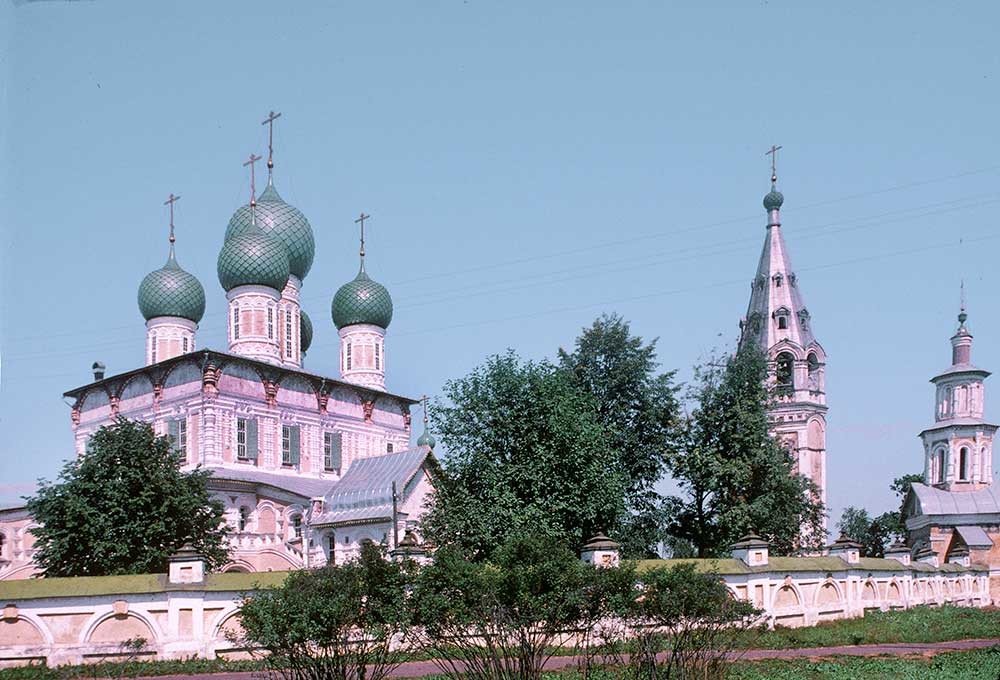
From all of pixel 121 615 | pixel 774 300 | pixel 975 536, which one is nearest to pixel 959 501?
pixel 975 536

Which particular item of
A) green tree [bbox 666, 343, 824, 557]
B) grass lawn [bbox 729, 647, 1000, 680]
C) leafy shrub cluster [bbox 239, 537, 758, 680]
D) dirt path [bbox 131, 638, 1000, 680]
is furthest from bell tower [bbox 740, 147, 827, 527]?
leafy shrub cluster [bbox 239, 537, 758, 680]

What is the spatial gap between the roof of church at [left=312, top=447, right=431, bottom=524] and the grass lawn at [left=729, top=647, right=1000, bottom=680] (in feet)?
58.8

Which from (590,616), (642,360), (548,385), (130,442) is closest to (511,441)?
(548,385)

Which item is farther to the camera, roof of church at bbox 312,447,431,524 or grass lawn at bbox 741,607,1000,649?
roof of church at bbox 312,447,431,524

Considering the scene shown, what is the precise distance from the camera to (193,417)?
117ft

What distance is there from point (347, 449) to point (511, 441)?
Answer: 14.6 metres

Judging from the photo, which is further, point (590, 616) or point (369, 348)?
point (369, 348)

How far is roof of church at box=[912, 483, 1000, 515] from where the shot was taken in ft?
137

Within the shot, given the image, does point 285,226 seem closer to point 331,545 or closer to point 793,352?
point 331,545

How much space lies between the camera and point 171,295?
3962cm

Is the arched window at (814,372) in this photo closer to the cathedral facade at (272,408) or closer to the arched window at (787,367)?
the arched window at (787,367)

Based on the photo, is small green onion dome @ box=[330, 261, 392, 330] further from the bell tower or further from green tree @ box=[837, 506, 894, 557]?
green tree @ box=[837, 506, 894, 557]

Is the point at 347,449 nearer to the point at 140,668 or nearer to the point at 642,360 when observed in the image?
the point at 642,360

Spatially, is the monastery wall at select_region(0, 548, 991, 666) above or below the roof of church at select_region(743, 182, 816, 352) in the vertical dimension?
below
